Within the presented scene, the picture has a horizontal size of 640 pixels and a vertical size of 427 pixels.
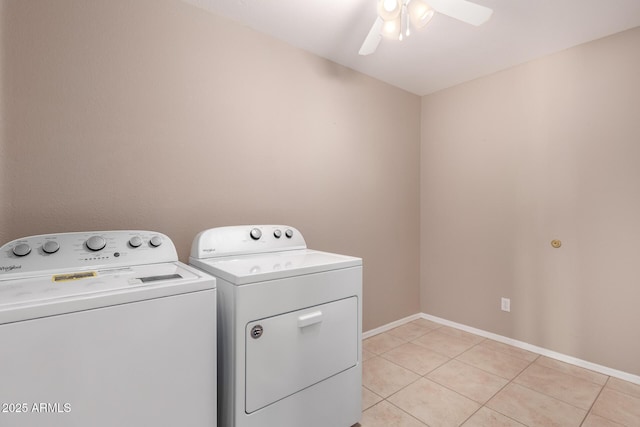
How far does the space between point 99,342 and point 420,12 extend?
1.86 metres

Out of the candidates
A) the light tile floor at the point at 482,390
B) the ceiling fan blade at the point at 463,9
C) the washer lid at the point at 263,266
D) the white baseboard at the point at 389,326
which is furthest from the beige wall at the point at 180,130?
Answer: the ceiling fan blade at the point at 463,9

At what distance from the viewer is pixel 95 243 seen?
125 cm

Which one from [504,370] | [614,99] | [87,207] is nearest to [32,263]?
[87,207]

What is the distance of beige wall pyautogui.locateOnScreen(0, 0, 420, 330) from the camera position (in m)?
1.33

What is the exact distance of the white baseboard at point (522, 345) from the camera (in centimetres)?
194

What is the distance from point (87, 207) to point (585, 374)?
3119 millimetres

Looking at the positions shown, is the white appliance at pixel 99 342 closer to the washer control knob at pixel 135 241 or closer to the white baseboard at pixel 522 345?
the washer control knob at pixel 135 241

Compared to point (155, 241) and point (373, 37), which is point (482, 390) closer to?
point (155, 241)

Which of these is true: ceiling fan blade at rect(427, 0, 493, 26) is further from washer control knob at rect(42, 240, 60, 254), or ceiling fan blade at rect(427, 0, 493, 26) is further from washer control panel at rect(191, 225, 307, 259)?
washer control knob at rect(42, 240, 60, 254)

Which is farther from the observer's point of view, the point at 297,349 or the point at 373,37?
the point at 373,37

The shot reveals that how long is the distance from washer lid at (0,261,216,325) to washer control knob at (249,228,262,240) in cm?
50

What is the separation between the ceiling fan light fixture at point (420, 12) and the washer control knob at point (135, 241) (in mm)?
1703

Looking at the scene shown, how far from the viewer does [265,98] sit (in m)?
2.01

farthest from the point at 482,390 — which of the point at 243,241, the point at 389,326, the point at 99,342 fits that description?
the point at 99,342
